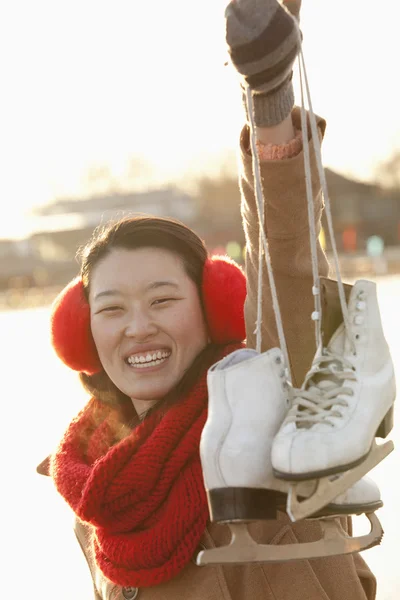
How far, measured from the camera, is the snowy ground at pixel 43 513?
4969 millimetres

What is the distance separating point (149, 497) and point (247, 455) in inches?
31.7

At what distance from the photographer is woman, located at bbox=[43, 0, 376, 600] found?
201 centimetres

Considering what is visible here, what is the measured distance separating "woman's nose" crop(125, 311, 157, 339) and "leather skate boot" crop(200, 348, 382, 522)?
2.30 feet

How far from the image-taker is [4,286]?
48.5 m

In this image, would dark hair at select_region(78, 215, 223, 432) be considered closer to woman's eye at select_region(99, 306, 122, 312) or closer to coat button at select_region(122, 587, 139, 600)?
woman's eye at select_region(99, 306, 122, 312)

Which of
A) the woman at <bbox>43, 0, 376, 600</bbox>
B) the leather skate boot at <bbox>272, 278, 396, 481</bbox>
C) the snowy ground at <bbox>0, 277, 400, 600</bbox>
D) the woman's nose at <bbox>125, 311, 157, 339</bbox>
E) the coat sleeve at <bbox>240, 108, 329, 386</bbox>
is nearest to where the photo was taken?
the leather skate boot at <bbox>272, 278, 396, 481</bbox>

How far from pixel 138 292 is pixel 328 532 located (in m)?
0.91

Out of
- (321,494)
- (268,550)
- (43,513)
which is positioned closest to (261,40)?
(321,494)

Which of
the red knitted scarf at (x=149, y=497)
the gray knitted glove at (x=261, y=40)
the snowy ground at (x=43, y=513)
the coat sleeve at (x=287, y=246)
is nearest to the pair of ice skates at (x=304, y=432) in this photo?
the coat sleeve at (x=287, y=246)

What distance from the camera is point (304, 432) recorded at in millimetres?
1526

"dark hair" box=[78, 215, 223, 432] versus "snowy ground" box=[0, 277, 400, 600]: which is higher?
"dark hair" box=[78, 215, 223, 432]

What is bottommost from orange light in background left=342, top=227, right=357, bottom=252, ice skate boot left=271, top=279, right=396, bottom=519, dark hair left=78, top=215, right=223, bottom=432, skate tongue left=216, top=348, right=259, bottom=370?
ice skate boot left=271, top=279, right=396, bottom=519

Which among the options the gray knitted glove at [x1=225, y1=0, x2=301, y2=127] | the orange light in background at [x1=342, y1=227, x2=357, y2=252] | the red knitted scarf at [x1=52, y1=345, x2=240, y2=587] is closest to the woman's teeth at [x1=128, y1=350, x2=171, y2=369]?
the red knitted scarf at [x1=52, y1=345, x2=240, y2=587]

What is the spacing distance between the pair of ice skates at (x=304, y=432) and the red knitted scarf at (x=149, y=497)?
0.59m
